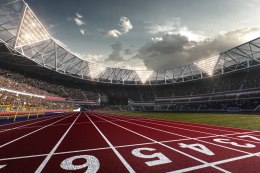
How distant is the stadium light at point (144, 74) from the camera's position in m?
75.0

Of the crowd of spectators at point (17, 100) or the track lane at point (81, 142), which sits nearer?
the track lane at point (81, 142)

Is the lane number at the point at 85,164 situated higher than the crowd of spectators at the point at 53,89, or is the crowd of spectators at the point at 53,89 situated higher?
the crowd of spectators at the point at 53,89

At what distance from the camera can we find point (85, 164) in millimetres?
3525

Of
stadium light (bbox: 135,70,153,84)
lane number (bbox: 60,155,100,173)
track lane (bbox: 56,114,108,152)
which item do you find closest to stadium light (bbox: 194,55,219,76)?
stadium light (bbox: 135,70,153,84)

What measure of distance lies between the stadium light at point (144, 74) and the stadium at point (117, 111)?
18.0 inches

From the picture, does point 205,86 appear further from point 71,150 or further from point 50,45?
point 71,150

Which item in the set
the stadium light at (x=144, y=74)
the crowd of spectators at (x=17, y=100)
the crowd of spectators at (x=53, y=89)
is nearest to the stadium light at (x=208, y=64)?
the stadium light at (x=144, y=74)

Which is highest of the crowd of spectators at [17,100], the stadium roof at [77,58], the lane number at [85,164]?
the stadium roof at [77,58]

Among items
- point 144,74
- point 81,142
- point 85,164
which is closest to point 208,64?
point 144,74

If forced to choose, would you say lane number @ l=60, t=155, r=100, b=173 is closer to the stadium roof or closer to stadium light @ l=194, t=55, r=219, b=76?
the stadium roof

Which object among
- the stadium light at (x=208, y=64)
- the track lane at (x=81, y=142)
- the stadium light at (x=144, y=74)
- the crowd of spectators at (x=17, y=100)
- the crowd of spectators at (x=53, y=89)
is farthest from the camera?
the stadium light at (x=144, y=74)

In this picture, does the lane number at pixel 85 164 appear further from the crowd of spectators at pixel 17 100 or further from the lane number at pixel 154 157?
the crowd of spectators at pixel 17 100

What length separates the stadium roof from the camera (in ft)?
93.5

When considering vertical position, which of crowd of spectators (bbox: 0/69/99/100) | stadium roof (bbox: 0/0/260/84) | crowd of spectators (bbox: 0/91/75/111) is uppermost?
stadium roof (bbox: 0/0/260/84)
